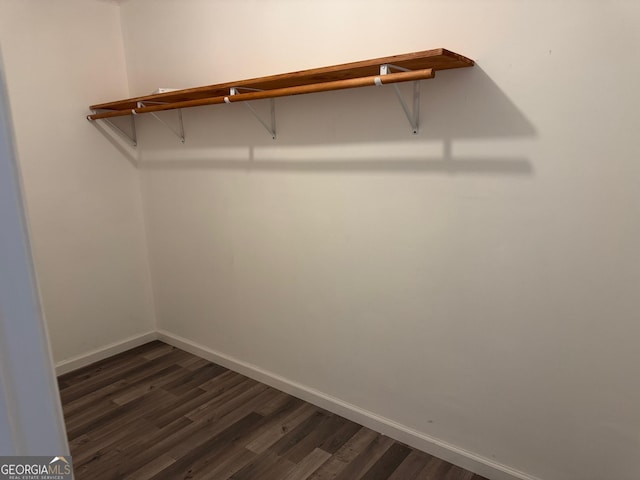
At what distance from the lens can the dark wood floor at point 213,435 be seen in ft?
6.65

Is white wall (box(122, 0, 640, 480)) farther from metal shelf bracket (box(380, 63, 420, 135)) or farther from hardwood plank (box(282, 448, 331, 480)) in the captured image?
hardwood plank (box(282, 448, 331, 480))

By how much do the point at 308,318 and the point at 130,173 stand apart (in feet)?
5.78

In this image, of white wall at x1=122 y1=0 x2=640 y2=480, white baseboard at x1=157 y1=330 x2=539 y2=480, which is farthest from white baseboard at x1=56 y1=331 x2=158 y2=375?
white wall at x1=122 y1=0 x2=640 y2=480

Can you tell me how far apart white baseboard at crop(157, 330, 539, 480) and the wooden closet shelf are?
1.61 metres

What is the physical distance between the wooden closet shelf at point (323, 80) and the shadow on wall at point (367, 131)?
0.40ft

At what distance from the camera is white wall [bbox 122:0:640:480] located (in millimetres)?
1540

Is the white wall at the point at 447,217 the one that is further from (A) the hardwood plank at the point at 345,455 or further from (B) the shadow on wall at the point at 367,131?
(A) the hardwood plank at the point at 345,455

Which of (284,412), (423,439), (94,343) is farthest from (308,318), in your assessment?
(94,343)

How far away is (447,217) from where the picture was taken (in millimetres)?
1877

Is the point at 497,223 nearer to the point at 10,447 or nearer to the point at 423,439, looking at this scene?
the point at 423,439

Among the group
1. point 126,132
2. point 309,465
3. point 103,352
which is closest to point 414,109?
point 309,465

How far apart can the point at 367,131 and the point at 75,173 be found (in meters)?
2.04

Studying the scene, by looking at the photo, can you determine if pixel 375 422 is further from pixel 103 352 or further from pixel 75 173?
pixel 75 173

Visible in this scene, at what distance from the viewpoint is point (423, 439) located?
6.93 feet
